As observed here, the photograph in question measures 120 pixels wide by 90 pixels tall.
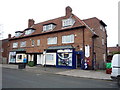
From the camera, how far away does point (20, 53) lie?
99.7ft

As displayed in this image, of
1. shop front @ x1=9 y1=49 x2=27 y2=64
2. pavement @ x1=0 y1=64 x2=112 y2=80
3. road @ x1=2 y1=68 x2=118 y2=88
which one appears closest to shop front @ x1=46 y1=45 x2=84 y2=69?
pavement @ x1=0 y1=64 x2=112 y2=80

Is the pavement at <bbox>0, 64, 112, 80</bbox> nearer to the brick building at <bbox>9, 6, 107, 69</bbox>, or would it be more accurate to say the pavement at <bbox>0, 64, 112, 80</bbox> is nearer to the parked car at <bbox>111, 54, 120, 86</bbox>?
the brick building at <bbox>9, 6, 107, 69</bbox>

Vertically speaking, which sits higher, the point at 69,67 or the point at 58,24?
the point at 58,24

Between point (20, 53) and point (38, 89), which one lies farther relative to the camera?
point (20, 53)

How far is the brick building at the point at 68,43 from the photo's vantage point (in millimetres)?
20094

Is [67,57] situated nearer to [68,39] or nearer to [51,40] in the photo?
[68,39]

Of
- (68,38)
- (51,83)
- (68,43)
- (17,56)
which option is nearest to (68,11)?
(68,38)

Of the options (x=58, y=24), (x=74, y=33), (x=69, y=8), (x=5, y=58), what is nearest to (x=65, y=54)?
(x=74, y=33)

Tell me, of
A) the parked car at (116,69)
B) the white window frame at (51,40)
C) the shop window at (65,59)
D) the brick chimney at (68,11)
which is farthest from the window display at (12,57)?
the parked car at (116,69)

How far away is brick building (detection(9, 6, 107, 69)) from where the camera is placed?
20094 mm

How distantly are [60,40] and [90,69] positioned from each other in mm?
7600

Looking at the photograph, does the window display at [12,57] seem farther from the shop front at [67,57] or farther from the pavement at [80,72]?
the pavement at [80,72]

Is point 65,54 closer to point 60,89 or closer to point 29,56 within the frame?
point 29,56

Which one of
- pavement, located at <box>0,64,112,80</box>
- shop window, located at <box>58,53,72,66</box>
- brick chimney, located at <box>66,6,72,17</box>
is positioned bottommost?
pavement, located at <box>0,64,112,80</box>
